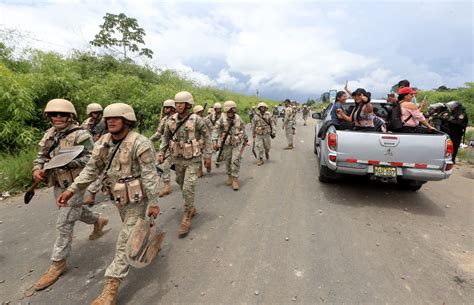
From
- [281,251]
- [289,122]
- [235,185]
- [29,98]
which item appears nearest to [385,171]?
[281,251]

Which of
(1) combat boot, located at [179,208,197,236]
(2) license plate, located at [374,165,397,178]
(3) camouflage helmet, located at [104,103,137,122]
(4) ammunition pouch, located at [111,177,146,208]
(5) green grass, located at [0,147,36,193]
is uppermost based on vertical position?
(3) camouflage helmet, located at [104,103,137,122]

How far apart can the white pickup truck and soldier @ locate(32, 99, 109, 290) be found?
12.3 feet

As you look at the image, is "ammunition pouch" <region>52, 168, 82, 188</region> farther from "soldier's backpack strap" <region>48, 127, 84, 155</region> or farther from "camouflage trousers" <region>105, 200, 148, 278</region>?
"camouflage trousers" <region>105, 200, 148, 278</region>

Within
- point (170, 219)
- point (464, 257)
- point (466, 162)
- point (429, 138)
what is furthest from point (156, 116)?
point (466, 162)

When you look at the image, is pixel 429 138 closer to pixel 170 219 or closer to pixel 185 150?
pixel 185 150

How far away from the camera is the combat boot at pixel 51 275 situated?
2.53m

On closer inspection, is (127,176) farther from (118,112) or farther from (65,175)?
(65,175)

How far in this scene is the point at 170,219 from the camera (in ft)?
13.2

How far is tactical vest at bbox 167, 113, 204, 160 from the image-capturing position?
370 centimetres

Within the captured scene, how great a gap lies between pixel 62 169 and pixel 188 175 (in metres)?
1.52

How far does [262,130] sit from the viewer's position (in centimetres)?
739

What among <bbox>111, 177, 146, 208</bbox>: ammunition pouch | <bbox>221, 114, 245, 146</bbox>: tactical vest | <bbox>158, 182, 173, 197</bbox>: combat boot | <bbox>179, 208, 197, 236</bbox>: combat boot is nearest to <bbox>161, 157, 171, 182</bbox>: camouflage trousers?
<bbox>158, 182, 173, 197</bbox>: combat boot

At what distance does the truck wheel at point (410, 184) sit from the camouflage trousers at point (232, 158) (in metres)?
3.25

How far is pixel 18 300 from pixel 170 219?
195 centimetres
